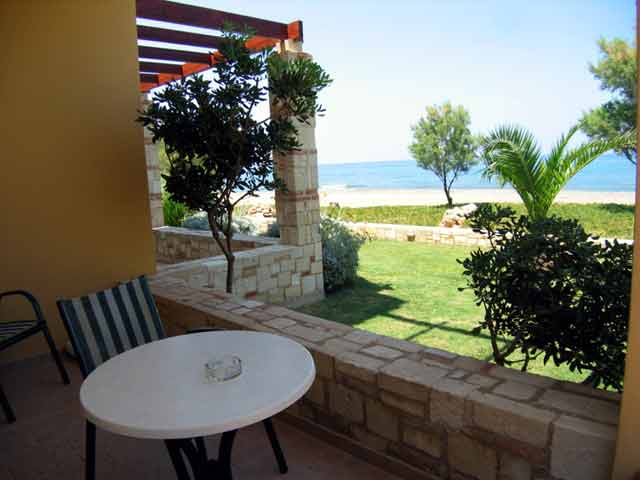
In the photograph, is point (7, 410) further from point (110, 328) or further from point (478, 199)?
point (478, 199)

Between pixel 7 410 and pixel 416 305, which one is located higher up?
pixel 7 410

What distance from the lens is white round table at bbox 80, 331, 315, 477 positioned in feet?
4.17

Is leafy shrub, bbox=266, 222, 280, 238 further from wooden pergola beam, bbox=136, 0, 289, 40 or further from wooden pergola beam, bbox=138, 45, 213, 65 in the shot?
wooden pergola beam, bbox=136, 0, 289, 40

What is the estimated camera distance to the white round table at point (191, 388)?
1.27 meters

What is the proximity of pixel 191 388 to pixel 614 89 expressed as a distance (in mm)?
19782

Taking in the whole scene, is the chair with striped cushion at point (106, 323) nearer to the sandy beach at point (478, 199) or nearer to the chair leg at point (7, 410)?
the chair leg at point (7, 410)

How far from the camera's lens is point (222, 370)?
1.52m

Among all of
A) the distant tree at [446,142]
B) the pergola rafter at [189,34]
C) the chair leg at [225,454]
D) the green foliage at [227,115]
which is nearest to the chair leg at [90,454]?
the chair leg at [225,454]

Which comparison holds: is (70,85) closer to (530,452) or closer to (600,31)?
(530,452)

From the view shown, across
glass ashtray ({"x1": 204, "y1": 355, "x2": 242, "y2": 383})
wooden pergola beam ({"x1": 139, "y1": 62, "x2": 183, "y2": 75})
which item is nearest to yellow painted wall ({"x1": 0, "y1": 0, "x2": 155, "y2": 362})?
glass ashtray ({"x1": 204, "y1": 355, "x2": 242, "y2": 383})

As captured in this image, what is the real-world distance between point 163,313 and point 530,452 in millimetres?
2707

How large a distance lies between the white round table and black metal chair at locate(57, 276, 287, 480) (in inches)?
9.7

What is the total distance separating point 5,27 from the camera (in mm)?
3211

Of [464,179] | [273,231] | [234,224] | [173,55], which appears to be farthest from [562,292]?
[464,179]
